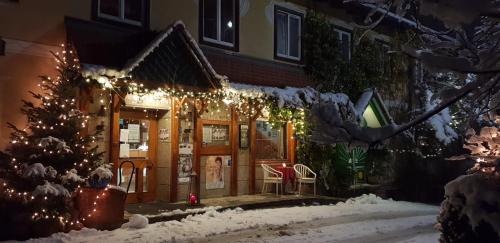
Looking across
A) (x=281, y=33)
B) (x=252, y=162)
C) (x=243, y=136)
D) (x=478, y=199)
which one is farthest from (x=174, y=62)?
(x=478, y=199)

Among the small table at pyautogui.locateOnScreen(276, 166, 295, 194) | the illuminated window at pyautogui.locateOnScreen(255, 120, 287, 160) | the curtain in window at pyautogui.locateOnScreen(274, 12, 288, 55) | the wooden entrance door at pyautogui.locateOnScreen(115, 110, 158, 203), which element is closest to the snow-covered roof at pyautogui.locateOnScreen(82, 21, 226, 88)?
the wooden entrance door at pyautogui.locateOnScreen(115, 110, 158, 203)

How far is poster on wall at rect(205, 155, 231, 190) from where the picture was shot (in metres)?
13.2

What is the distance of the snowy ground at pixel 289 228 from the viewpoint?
906 centimetres

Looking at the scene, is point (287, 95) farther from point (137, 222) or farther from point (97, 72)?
point (137, 222)

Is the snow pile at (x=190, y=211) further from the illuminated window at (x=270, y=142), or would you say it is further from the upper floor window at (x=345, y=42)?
the upper floor window at (x=345, y=42)

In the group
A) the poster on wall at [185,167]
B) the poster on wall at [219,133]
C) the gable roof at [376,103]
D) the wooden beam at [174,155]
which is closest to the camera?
the wooden beam at [174,155]

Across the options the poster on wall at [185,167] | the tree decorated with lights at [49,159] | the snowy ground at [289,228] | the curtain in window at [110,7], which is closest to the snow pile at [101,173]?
the tree decorated with lights at [49,159]

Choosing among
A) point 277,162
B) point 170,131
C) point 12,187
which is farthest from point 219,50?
point 12,187

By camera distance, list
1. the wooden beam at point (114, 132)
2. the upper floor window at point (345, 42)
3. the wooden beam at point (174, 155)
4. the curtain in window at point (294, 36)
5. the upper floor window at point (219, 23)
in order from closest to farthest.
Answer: the wooden beam at point (114, 132), the wooden beam at point (174, 155), the upper floor window at point (219, 23), the curtain in window at point (294, 36), the upper floor window at point (345, 42)

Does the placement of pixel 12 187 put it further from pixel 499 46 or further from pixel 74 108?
pixel 499 46

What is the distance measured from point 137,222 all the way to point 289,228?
2937mm

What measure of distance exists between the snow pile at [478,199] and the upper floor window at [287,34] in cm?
977

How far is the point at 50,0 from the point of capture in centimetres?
1025

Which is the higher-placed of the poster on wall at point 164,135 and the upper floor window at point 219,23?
the upper floor window at point 219,23
